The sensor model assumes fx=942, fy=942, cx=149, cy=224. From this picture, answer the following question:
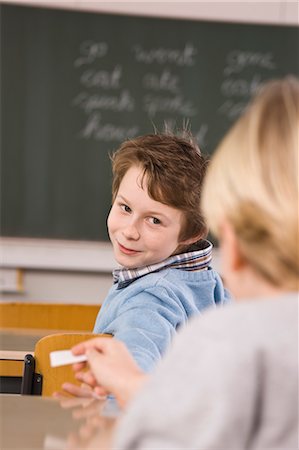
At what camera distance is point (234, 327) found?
2.58 ft

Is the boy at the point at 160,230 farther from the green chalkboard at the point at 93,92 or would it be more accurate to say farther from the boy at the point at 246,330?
the green chalkboard at the point at 93,92

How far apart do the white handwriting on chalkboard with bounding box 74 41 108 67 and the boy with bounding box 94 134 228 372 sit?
2929 millimetres

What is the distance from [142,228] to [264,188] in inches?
48.0

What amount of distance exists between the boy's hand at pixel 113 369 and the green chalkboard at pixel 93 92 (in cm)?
381

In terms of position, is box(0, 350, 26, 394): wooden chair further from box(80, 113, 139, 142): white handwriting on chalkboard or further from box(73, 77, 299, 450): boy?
box(80, 113, 139, 142): white handwriting on chalkboard

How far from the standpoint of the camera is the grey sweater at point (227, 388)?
2.51 ft

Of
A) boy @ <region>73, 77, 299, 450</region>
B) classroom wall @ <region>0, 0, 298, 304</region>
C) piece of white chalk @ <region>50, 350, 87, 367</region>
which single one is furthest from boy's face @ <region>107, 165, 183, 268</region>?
classroom wall @ <region>0, 0, 298, 304</region>

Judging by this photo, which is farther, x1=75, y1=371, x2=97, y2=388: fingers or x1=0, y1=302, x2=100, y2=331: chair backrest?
x1=0, y1=302, x2=100, y2=331: chair backrest

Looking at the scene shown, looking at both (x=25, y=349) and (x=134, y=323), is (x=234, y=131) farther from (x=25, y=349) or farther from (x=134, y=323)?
(x=25, y=349)

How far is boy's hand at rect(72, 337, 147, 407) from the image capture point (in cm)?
102

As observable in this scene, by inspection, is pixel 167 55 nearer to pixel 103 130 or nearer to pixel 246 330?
pixel 103 130

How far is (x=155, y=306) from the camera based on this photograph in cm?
185

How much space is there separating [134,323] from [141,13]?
3454mm

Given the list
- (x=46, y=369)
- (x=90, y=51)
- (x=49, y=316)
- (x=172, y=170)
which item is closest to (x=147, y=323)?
(x=46, y=369)
